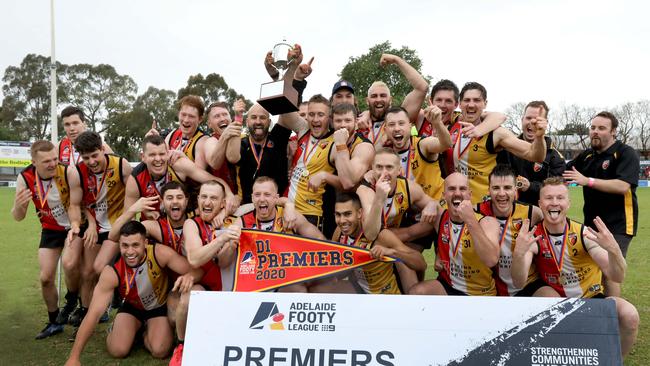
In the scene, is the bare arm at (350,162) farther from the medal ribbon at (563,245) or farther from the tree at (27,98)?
the tree at (27,98)

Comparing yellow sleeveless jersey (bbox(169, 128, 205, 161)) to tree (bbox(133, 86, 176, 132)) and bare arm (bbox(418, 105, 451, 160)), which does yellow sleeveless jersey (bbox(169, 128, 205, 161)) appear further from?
tree (bbox(133, 86, 176, 132))

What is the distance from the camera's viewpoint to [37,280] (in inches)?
298

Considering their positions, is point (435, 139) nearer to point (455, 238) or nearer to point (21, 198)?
point (455, 238)

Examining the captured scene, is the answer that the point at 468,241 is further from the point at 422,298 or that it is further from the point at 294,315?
the point at 294,315

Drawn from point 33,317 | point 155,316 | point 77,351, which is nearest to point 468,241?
point 155,316

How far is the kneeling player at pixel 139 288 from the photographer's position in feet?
14.4

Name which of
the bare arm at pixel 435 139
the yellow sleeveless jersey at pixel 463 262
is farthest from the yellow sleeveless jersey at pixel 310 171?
the yellow sleeveless jersey at pixel 463 262

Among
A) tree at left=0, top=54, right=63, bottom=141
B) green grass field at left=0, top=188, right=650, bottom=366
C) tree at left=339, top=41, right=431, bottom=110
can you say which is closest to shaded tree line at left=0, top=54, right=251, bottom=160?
tree at left=0, top=54, right=63, bottom=141

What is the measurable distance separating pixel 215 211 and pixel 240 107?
106 cm

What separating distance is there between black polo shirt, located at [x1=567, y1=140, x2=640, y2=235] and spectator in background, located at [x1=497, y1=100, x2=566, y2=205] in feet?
1.53

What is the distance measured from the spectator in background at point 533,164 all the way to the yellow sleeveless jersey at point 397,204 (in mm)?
1453

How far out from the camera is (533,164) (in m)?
5.94

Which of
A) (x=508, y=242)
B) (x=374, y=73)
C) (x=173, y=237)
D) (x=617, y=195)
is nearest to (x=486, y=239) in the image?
(x=508, y=242)

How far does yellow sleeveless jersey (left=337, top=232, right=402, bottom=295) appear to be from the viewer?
170 inches
